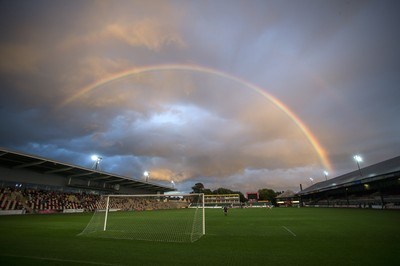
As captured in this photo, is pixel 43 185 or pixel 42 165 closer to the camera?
pixel 42 165

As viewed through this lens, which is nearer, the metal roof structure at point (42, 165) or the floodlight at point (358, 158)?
the metal roof structure at point (42, 165)

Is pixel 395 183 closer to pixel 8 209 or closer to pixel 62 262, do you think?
pixel 62 262

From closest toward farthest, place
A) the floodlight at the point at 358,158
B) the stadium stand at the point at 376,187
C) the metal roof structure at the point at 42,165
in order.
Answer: the metal roof structure at the point at 42,165
the stadium stand at the point at 376,187
the floodlight at the point at 358,158

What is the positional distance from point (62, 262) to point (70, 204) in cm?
4660

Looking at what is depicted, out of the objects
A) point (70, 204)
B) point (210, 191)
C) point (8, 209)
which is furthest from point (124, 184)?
point (210, 191)

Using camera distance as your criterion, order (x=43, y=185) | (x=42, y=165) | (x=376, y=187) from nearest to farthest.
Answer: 1. (x=42, y=165)
2. (x=376, y=187)
3. (x=43, y=185)

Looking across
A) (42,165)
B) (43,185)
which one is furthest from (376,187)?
(43,185)

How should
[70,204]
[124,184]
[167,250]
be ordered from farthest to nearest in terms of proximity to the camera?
[124,184], [70,204], [167,250]

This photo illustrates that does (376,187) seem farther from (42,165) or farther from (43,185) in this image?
(43,185)

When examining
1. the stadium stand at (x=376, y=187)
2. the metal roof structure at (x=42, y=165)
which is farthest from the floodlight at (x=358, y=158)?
the metal roof structure at (x=42, y=165)

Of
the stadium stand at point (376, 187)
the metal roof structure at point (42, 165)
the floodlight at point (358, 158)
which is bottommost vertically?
the stadium stand at point (376, 187)

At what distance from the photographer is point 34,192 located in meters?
41.4

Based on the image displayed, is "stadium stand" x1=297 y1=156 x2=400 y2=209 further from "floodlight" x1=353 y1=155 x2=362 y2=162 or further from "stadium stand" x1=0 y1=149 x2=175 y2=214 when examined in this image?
"stadium stand" x1=0 y1=149 x2=175 y2=214

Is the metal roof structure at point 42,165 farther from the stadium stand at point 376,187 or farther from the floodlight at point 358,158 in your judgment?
the floodlight at point 358,158
